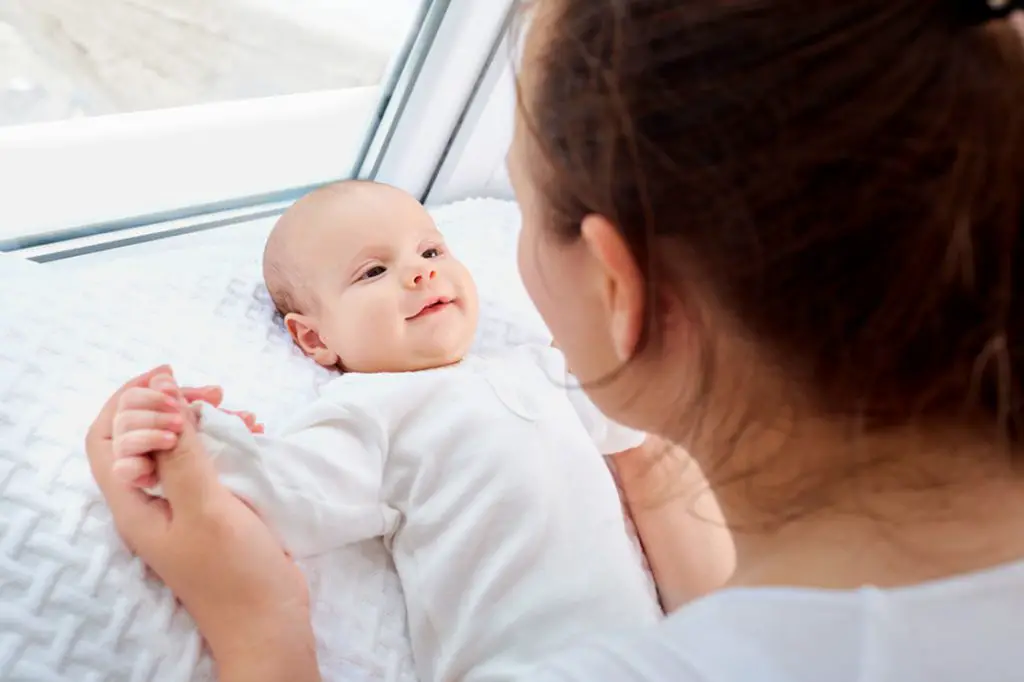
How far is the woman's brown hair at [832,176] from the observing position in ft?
1.34

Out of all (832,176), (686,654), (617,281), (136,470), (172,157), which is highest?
(832,176)

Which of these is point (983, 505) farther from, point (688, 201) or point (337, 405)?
point (337, 405)

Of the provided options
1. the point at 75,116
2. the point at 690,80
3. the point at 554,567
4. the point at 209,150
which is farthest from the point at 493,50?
the point at 690,80

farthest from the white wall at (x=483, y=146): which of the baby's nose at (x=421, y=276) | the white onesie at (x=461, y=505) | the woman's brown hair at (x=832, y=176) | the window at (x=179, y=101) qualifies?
the woman's brown hair at (x=832, y=176)

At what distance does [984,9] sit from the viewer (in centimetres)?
39

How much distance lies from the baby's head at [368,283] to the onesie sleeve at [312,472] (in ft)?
0.42

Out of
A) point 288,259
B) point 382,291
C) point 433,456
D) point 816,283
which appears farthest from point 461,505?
point 816,283

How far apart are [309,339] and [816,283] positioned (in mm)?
731

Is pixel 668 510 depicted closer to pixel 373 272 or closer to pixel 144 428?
pixel 373 272

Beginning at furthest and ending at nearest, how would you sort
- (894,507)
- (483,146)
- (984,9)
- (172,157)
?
(483,146) < (172,157) < (894,507) < (984,9)

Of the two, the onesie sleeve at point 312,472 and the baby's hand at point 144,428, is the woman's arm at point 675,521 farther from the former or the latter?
the baby's hand at point 144,428

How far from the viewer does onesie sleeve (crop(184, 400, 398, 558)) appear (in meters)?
0.78

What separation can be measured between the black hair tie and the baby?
0.57 m

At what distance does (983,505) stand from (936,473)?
4 centimetres
